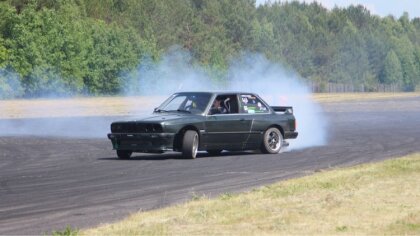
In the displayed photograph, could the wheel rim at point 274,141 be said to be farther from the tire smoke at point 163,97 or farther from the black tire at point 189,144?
the black tire at point 189,144

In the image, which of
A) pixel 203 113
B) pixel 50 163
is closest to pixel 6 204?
pixel 50 163

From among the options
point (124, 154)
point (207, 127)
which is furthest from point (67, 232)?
point (207, 127)

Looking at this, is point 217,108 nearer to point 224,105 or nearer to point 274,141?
point 224,105

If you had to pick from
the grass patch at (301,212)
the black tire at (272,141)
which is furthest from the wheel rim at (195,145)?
the grass patch at (301,212)

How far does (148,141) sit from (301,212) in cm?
881

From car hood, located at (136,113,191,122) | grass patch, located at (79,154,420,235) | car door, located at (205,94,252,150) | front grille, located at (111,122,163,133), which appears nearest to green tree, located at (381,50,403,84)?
car door, located at (205,94,252,150)

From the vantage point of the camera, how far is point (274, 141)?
22.3 m

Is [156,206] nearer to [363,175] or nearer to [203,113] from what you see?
[363,175]

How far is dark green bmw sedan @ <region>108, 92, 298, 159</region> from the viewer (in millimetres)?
20062

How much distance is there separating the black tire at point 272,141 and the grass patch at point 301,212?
656 centimetres

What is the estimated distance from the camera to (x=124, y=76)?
71500 mm

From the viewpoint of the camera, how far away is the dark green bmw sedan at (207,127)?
65.8ft

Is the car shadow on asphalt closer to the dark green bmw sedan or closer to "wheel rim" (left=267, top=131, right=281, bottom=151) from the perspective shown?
the dark green bmw sedan

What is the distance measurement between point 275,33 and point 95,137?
108 m
